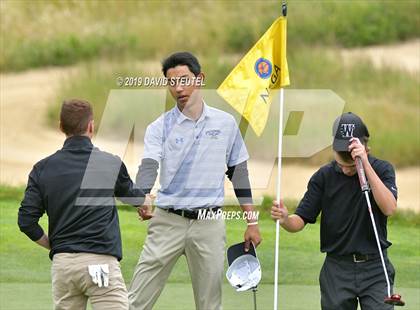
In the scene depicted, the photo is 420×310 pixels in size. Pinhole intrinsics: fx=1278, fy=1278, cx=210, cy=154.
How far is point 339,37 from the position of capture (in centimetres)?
1836

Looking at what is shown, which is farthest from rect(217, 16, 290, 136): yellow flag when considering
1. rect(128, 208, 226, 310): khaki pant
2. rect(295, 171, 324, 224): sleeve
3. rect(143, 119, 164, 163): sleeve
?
rect(295, 171, 324, 224): sleeve

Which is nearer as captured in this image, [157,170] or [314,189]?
[314,189]

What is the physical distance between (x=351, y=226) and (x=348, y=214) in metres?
0.07

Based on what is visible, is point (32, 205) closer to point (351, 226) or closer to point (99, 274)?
point (99, 274)

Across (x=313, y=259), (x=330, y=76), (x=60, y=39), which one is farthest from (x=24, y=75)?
(x=313, y=259)

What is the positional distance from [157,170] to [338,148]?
1.28m

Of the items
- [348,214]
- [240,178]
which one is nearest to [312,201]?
[348,214]

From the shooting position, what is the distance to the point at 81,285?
261 inches

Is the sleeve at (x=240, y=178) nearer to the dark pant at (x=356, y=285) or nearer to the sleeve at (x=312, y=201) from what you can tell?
the sleeve at (x=312, y=201)

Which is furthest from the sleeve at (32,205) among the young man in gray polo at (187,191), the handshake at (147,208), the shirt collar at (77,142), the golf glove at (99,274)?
the young man in gray polo at (187,191)

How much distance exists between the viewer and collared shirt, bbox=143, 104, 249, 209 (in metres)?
7.56

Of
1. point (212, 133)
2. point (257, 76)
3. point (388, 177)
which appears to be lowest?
point (388, 177)

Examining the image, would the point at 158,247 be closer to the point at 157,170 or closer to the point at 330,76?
the point at 157,170

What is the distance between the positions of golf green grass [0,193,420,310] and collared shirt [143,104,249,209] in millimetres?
1962
